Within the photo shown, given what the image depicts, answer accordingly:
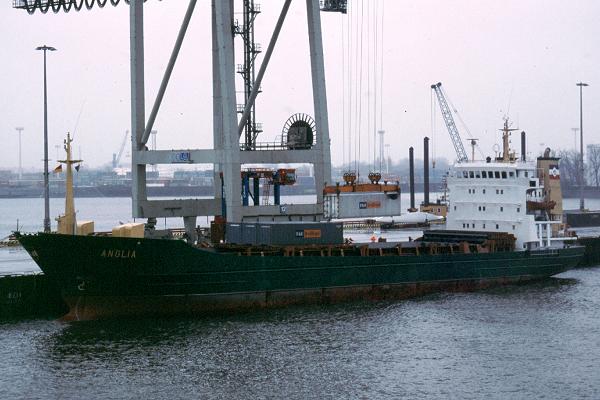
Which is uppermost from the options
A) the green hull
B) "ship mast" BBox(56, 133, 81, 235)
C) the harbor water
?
"ship mast" BBox(56, 133, 81, 235)

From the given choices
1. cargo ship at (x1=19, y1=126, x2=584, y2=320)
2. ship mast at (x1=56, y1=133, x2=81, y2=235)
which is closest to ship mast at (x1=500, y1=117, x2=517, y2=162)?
cargo ship at (x1=19, y1=126, x2=584, y2=320)

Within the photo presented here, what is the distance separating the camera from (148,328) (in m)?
35.9

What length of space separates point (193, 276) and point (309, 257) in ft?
19.6

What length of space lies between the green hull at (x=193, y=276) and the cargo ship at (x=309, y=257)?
0.05 metres

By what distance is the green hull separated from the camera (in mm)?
36781

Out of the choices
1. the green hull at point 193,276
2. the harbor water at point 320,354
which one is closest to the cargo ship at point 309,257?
the green hull at point 193,276

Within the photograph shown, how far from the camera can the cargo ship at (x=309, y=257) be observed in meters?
37.1

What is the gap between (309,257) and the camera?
41.3 m

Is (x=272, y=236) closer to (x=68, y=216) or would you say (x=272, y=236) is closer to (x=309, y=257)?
(x=309, y=257)

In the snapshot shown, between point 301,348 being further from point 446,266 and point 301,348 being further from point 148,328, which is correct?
point 446,266

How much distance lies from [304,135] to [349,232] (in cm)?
2763

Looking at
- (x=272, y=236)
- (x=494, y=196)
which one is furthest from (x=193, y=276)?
(x=494, y=196)

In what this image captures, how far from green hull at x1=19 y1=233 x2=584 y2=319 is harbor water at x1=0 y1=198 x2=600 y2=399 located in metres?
1.03

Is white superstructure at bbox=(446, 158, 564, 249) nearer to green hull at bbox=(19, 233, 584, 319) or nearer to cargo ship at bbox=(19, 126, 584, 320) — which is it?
cargo ship at bbox=(19, 126, 584, 320)
